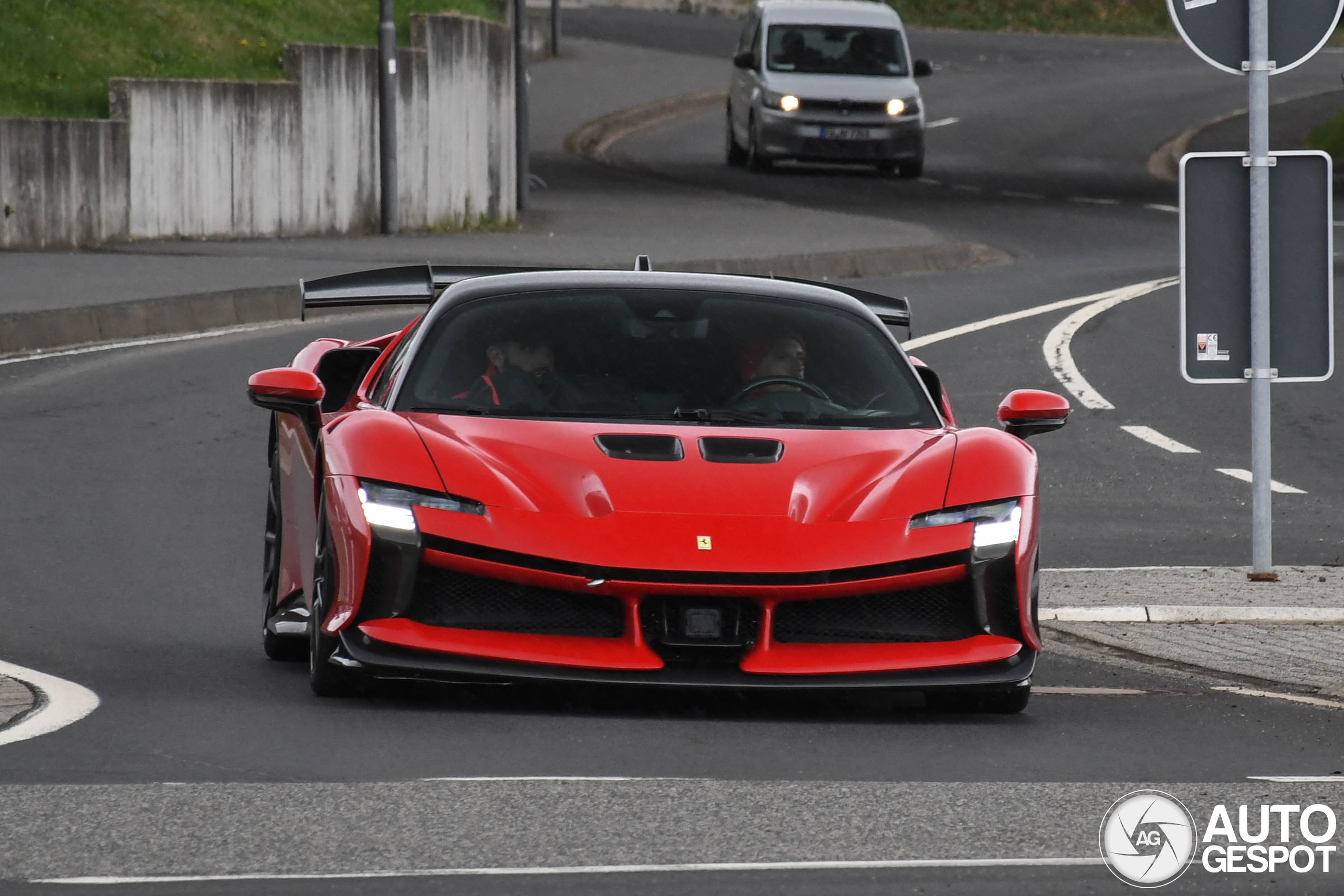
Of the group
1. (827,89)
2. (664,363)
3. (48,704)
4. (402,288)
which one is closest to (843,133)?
(827,89)

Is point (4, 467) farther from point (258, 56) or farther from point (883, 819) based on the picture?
point (258, 56)

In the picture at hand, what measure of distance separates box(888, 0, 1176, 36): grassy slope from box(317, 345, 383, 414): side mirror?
5654 centimetres

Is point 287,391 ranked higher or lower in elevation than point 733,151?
higher

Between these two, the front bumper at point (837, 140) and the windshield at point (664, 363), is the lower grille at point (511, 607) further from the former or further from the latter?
the front bumper at point (837, 140)

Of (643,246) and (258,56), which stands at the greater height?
(258,56)

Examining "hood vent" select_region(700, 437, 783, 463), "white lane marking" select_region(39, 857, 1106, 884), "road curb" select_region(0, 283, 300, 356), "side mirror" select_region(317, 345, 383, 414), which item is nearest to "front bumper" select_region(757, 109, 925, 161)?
"road curb" select_region(0, 283, 300, 356)

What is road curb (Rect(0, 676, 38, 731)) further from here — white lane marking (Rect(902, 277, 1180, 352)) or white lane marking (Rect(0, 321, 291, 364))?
white lane marking (Rect(902, 277, 1180, 352))

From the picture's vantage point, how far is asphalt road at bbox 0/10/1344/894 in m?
5.33

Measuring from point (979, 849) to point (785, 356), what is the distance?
2.96 metres

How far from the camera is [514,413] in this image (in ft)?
25.6

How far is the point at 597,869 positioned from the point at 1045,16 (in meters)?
61.6

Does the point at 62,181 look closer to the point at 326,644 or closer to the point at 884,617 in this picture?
the point at 326,644

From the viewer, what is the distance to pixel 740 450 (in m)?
7.43

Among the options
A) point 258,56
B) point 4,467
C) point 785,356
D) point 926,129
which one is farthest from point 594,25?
point 785,356
